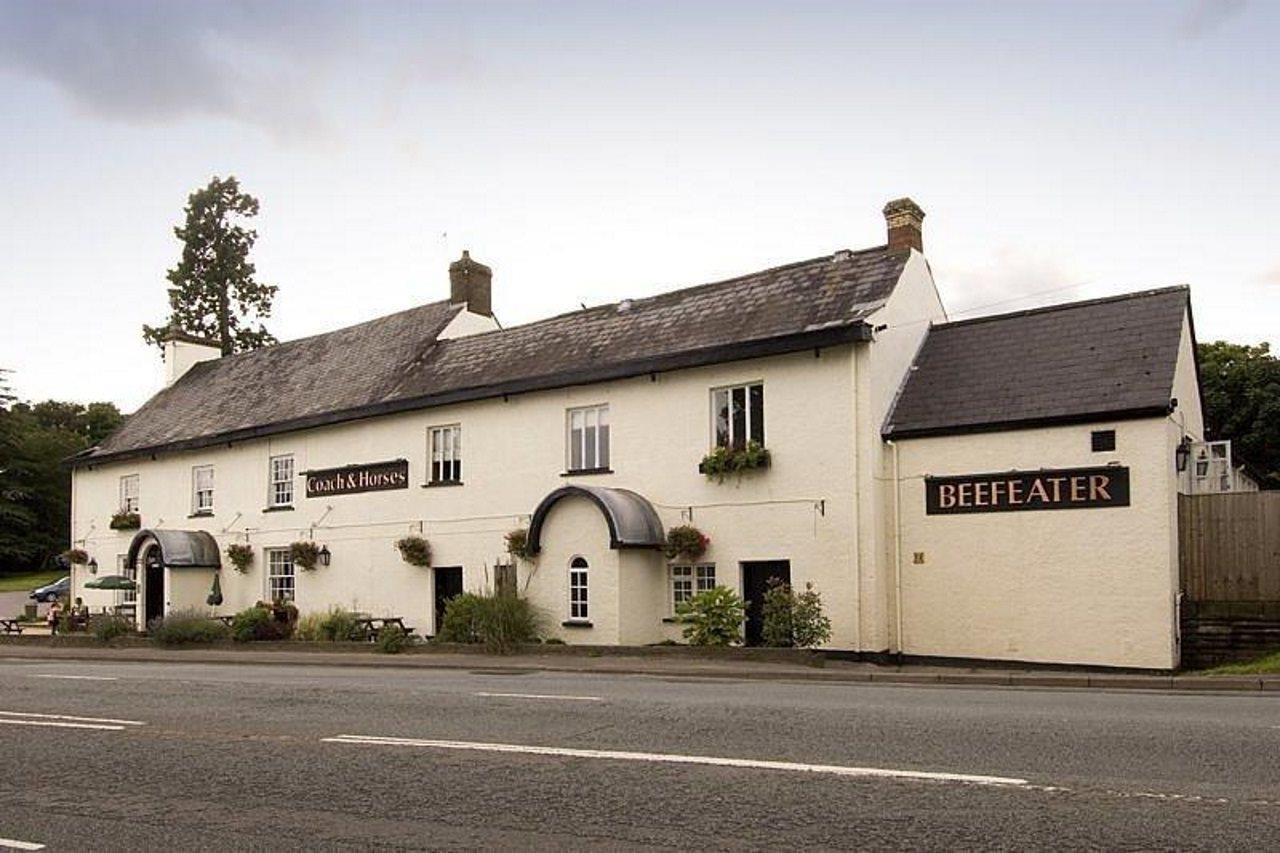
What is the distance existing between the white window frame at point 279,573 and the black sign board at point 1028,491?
57.7 ft

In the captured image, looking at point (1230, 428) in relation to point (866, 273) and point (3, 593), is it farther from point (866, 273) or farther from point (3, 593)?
point (3, 593)

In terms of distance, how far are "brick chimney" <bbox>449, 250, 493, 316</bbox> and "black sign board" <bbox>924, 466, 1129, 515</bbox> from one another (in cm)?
1562

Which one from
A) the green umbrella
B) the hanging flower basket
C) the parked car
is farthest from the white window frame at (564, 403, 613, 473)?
the parked car

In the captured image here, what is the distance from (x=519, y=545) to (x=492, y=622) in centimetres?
215

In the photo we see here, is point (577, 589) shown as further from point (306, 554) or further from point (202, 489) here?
point (202, 489)

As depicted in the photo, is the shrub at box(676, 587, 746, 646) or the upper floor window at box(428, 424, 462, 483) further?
the upper floor window at box(428, 424, 462, 483)

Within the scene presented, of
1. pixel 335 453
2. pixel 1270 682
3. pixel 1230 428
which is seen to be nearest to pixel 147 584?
pixel 335 453

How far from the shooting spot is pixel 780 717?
35.1 ft

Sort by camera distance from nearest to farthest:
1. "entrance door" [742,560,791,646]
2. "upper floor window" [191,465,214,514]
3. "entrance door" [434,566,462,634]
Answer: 1. "entrance door" [742,560,791,646]
2. "entrance door" [434,566,462,634]
3. "upper floor window" [191,465,214,514]

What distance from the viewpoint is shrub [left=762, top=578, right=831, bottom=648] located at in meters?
20.4

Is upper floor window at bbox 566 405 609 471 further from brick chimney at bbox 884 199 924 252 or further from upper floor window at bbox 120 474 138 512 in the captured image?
upper floor window at bbox 120 474 138 512

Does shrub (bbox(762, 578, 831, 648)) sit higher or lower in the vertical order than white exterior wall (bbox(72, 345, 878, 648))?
lower

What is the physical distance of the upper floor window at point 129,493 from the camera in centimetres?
3644

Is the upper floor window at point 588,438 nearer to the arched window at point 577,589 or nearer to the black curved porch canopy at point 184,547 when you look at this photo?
the arched window at point 577,589
